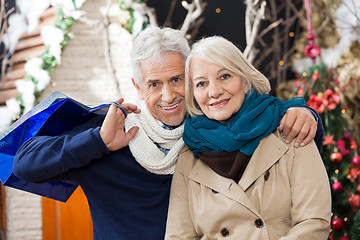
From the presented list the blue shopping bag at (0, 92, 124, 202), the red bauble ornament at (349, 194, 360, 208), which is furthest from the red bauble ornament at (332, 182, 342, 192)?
the blue shopping bag at (0, 92, 124, 202)

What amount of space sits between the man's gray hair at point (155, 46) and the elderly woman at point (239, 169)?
21cm

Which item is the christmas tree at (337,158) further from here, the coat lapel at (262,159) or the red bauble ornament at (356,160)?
the coat lapel at (262,159)

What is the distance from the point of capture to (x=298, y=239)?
1.53 m

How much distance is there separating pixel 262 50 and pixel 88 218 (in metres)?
2.84

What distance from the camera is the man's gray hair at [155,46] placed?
6.67ft

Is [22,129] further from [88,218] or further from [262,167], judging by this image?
[88,218]

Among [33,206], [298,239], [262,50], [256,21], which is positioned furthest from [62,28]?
[298,239]

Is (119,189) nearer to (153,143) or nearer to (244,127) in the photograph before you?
(153,143)

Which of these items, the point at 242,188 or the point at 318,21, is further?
the point at 318,21

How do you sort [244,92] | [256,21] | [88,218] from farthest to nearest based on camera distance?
[256,21], [88,218], [244,92]

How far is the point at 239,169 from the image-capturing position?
5.74 feet

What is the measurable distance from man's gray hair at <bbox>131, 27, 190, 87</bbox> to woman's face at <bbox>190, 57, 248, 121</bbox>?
26 centimetres

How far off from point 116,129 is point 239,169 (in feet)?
1.89

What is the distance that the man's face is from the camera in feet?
6.67
